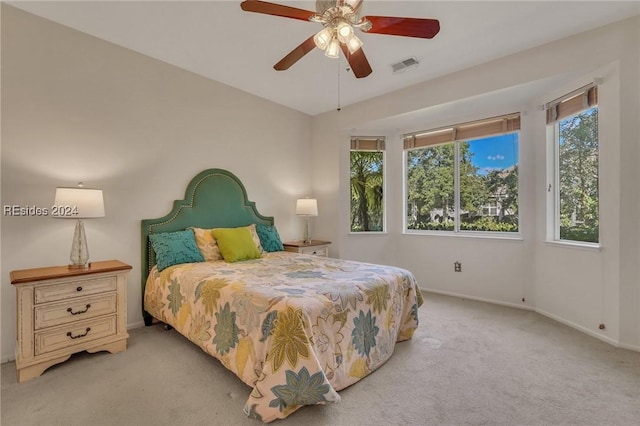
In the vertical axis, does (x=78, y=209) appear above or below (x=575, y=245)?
above

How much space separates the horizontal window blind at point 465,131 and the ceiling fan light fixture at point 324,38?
2.90 m

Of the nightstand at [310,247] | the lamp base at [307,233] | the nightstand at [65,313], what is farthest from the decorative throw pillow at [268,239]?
the nightstand at [65,313]

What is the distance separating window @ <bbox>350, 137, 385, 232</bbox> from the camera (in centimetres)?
469

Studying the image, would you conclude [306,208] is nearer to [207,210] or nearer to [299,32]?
[207,210]

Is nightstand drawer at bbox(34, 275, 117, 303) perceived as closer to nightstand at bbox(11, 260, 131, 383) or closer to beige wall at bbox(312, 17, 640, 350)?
nightstand at bbox(11, 260, 131, 383)

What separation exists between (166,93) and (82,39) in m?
0.77

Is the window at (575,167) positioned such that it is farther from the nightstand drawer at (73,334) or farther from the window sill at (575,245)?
the nightstand drawer at (73,334)

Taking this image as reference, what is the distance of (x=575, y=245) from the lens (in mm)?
2967

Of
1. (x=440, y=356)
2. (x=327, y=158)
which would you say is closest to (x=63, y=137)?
(x=327, y=158)

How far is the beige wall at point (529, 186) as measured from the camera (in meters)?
2.50

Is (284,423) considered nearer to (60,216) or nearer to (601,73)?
(60,216)

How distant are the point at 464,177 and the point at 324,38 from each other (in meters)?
3.09

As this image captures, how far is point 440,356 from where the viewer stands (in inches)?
92.7

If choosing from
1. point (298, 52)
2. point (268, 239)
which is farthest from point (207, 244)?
point (298, 52)
